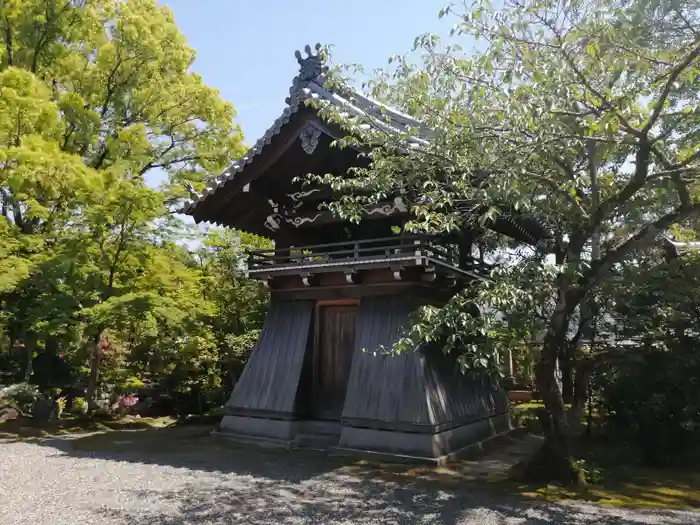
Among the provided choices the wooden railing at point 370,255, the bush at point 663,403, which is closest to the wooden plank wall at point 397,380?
the wooden railing at point 370,255

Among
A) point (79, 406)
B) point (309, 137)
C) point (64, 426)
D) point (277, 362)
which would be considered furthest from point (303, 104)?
point (79, 406)

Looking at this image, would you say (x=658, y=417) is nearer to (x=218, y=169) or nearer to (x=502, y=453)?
(x=502, y=453)

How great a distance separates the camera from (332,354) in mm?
12422

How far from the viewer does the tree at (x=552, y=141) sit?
5.97 m

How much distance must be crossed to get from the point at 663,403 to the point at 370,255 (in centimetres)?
644

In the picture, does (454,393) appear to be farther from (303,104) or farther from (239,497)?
(303,104)

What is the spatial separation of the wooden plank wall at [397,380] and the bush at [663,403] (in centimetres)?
307

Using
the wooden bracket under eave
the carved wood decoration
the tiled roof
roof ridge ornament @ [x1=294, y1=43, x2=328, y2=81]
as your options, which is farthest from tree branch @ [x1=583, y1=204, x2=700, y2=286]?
roof ridge ornament @ [x1=294, y1=43, x2=328, y2=81]

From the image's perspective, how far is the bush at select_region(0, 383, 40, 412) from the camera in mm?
14539

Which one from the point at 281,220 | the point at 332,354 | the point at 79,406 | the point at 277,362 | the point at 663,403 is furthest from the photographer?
the point at 79,406

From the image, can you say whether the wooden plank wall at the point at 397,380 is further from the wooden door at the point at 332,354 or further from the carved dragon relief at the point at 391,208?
the carved dragon relief at the point at 391,208

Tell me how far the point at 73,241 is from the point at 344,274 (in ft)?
23.5

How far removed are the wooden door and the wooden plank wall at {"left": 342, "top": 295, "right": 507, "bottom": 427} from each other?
0.98 meters

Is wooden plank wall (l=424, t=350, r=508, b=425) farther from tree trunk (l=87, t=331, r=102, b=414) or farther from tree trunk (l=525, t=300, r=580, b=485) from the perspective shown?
tree trunk (l=87, t=331, r=102, b=414)
